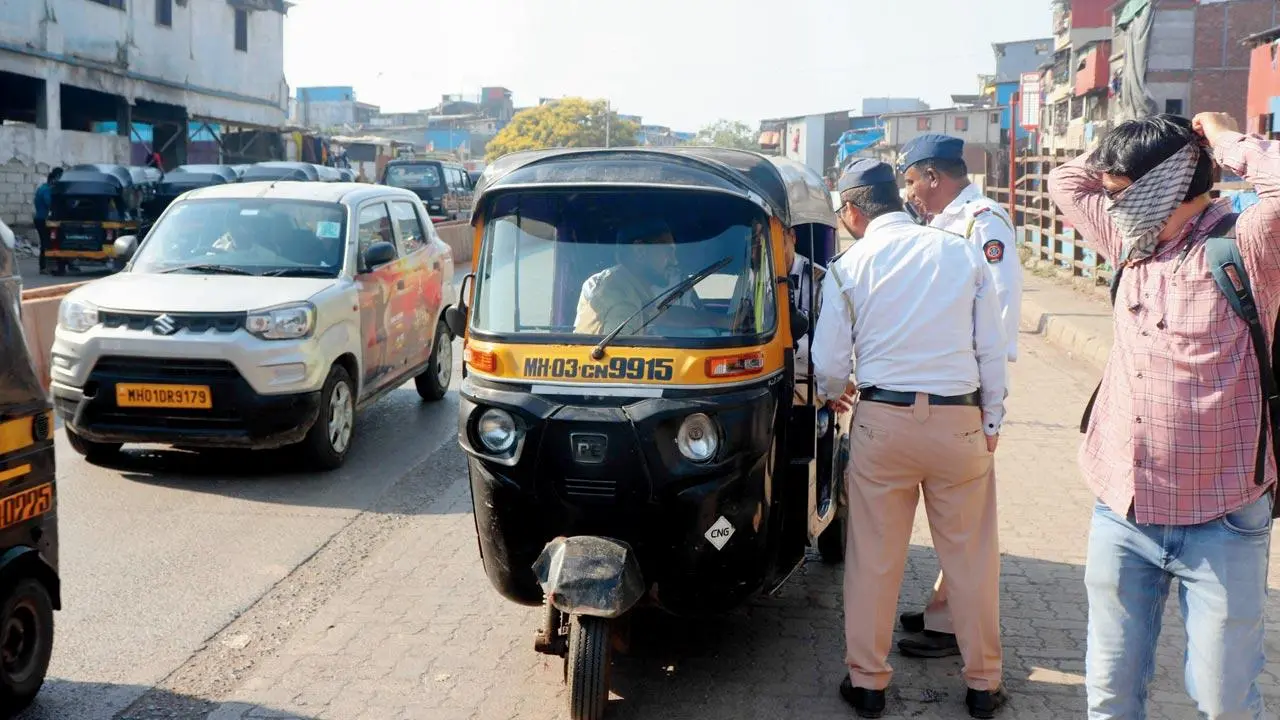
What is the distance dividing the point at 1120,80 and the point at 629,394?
146 ft

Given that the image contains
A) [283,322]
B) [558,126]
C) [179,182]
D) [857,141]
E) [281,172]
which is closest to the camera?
[283,322]

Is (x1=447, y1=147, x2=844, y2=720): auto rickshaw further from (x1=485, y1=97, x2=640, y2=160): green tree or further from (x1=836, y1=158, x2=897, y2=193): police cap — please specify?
(x1=485, y1=97, x2=640, y2=160): green tree

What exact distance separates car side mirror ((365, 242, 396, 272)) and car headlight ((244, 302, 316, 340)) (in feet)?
2.94

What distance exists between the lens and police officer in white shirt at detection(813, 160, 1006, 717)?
4.28 metres

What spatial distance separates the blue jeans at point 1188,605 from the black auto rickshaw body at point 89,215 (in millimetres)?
22351

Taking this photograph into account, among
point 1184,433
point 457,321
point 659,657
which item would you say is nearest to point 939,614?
point 659,657

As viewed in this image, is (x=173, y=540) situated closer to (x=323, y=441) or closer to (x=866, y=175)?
(x=323, y=441)

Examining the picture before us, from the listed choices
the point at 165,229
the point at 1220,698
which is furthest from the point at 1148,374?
the point at 165,229

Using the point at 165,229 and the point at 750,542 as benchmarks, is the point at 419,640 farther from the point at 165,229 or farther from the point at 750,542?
the point at 165,229

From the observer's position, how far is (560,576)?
13.9ft

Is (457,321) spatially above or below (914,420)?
above

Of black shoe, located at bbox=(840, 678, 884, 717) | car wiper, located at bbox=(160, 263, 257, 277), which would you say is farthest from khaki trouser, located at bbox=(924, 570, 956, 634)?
car wiper, located at bbox=(160, 263, 257, 277)

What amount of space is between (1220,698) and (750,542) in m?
1.76

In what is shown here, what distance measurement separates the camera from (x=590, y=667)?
4.28 meters
